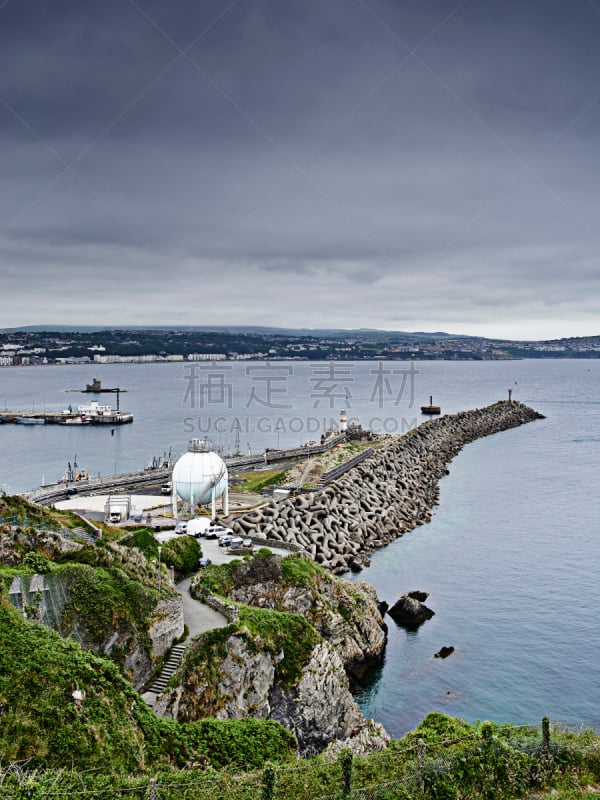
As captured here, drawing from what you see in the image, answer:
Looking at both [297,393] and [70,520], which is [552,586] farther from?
[297,393]

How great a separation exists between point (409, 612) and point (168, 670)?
16.8m

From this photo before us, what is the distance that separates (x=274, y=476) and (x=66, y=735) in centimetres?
4528

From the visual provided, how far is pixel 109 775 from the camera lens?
14141 mm

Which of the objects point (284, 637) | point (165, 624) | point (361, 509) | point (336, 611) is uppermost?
point (165, 624)

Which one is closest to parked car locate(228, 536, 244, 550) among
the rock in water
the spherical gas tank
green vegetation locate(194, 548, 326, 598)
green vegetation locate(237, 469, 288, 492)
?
green vegetation locate(194, 548, 326, 598)

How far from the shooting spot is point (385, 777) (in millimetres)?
14102

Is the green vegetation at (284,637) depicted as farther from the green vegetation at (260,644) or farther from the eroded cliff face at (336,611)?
the eroded cliff face at (336,611)

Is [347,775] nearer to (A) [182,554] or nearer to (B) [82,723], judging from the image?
(B) [82,723]

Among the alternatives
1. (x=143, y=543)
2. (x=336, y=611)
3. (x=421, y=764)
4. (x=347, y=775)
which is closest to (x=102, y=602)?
(x=143, y=543)

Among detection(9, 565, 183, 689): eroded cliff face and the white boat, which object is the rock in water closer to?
detection(9, 565, 183, 689): eroded cliff face

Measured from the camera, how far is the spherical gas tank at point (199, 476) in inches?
1679

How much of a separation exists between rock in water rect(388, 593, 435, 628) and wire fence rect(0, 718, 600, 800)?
20015 millimetres

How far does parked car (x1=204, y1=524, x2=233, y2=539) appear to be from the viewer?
3749 cm

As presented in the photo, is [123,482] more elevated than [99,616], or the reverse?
[99,616]
